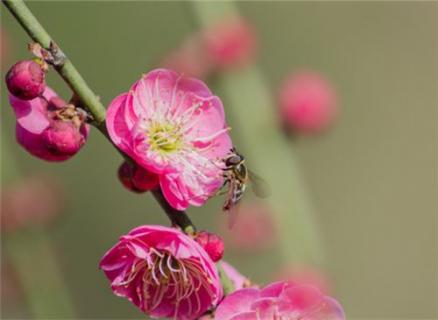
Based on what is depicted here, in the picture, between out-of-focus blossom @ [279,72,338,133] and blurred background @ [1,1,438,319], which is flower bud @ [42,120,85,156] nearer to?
out-of-focus blossom @ [279,72,338,133]

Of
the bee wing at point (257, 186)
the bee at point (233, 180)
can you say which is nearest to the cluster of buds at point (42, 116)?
the bee at point (233, 180)

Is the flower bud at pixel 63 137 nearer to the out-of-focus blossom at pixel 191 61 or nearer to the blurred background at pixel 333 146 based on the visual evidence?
the out-of-focus blossom at pixel 191 61

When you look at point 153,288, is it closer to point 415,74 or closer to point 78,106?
point 78,106

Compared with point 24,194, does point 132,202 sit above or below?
below

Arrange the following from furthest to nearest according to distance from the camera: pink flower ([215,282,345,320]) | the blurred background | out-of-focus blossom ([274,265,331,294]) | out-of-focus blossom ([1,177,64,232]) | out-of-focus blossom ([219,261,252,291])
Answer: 1. the blurred background
2. out-of-focus blossom ([1,177,64,232])
3. out-of-focus blossom ([274,265,331,294])
4. out-of-focus blossom ([219,261,252,291])
5. pink flower ([215,282,345,320])

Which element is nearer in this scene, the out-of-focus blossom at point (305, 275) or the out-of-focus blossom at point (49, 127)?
the out-of-focus blossom at point (49, 127)

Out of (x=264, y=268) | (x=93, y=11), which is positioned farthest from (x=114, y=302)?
(x=93, y=11)

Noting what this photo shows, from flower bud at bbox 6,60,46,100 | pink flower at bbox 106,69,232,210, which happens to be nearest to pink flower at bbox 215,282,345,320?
pink flower at bbox 106,69,232,210
